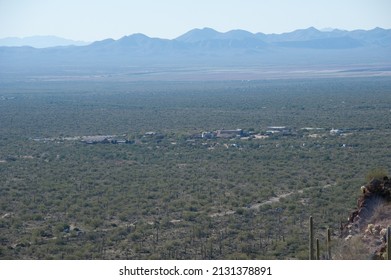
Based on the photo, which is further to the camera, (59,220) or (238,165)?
(238,165)

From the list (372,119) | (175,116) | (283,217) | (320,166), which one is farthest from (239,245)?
(175,116)

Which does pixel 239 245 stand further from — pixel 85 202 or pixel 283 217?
pixel 85 202

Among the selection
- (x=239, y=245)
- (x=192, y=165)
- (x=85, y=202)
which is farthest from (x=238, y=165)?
(x=239, y=245)

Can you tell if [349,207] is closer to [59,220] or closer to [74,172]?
[59,220]

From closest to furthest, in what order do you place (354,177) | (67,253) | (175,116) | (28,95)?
(67,253) < (354,177) < (175,116) < (28,95)

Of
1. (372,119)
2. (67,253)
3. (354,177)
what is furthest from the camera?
(372,119)

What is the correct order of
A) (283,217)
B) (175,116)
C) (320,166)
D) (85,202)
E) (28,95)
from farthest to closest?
(28,95), (175,116), (320,166), (85,202), (283,217)
